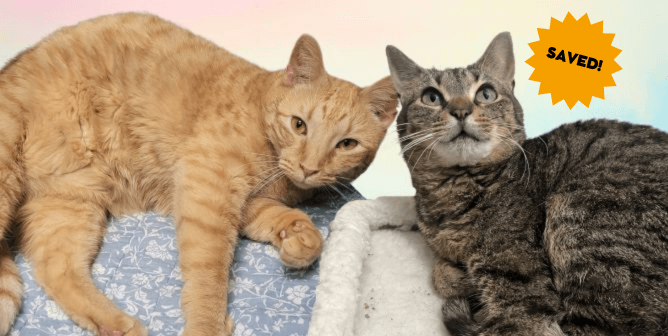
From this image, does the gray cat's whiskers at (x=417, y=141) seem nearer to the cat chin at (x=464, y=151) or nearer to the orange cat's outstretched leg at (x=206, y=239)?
the cat chin at (x=464, y=151)

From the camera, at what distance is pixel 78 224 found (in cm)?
246

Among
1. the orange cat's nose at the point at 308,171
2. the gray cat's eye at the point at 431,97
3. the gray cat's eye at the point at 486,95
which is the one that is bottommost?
the orange cat's nose at the point at 308,171

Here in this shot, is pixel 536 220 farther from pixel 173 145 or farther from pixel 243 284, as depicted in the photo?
pixel 173 145

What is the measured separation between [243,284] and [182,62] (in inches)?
41.7

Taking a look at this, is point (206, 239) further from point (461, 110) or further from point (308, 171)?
point (461, 110)

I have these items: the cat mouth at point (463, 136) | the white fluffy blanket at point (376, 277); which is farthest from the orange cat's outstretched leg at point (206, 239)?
the cat mouth at point (463, 136)

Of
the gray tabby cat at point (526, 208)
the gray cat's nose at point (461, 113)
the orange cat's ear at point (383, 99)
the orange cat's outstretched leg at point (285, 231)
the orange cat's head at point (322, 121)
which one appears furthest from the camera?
→ the orange cat's ear at point (383, 99)

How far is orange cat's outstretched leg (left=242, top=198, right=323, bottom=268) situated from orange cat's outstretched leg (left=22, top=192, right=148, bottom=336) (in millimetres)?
602

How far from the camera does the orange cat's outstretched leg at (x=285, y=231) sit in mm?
2254

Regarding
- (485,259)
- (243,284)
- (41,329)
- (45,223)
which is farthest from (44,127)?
(485,259)

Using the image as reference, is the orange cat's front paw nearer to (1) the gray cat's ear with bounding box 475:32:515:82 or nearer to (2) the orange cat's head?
(2) the orange cat's head

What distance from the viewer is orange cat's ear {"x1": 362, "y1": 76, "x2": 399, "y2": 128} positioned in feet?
8.12

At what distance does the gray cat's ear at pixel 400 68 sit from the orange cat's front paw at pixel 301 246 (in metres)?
0.70

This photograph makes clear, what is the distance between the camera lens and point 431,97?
2217 mm
